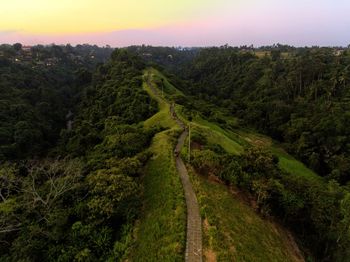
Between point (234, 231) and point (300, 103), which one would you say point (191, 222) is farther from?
point (300, 103)

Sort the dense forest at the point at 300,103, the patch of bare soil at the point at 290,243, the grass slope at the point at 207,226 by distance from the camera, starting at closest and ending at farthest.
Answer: the grass slope at the point at 207,226, the patch of bare soil at the point at 290,243, the dense forest at the point at 300,103

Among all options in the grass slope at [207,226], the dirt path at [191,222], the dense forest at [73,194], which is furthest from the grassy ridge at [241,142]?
the grass slope at [207,226]

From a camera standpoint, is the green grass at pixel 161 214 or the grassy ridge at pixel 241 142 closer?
the green grass at pixel 161 214

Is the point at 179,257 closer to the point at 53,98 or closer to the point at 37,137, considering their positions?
the point at 37,137

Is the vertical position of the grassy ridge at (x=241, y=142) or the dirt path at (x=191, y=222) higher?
the dirt path at (x=191, y=222)

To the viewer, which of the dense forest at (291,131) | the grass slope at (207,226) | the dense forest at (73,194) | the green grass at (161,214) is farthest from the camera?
the dense forest at (291,131)

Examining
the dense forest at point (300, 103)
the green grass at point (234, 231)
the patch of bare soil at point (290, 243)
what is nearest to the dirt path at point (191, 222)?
the green grass at point (234, 231)

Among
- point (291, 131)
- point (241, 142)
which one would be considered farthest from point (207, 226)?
point (291, 131)

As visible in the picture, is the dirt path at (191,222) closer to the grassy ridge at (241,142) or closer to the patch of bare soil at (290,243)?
the patch of bare soil at (290,243)

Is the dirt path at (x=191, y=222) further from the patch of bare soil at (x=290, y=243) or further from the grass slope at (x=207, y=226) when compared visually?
the patch of bare soil at (x=290, y=243)
